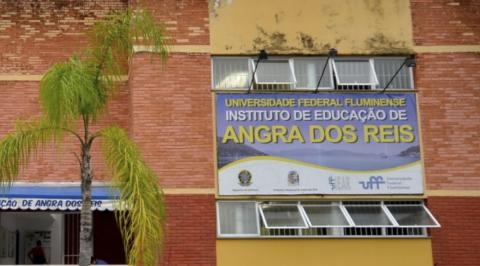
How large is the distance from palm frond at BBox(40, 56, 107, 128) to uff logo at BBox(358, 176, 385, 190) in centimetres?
606

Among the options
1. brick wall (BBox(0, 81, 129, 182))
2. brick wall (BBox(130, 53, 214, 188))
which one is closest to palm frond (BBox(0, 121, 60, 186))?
brick wall (BBox(130, 53, 214, 188))

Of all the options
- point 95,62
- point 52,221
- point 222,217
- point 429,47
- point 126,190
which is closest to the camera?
point 126,190

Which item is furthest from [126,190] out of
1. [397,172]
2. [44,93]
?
[397,172]

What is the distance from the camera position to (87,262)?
1134cm

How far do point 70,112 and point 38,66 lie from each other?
613 cm

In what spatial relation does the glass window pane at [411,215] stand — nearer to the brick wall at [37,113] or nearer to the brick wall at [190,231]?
the brick wall at [190,231]

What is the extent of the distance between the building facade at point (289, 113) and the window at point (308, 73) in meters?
0.03

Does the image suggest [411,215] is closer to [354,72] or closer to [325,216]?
[325,216]

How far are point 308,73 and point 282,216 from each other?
9.87ft

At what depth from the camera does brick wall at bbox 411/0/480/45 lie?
1652 centimetres

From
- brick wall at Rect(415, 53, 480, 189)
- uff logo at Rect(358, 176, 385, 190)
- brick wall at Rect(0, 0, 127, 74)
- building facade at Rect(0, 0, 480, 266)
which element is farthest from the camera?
brick wall at Rect(0, 0, 127, 74)

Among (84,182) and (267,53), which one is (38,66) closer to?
(267,53)

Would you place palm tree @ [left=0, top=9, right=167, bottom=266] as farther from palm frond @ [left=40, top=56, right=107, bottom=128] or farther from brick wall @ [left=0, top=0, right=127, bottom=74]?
brick wall @ [left=0, top=0, right=127, bottom=74]

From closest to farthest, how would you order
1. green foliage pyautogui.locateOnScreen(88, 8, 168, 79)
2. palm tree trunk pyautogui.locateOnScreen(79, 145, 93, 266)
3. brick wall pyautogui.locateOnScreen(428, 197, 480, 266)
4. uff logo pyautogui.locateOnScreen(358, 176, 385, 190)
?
palm tree trunk pyautogui.locateOnScreen(79, 145, 93, 266) → green foliage pyautogui.locateOnScreen(88, 8, 168, 79) → brick wall pyautogui.locateOnScreen(428, 197, 480, 266) → uff logo pyautogui.locateOnScreen(358, 176, 385, 190)
